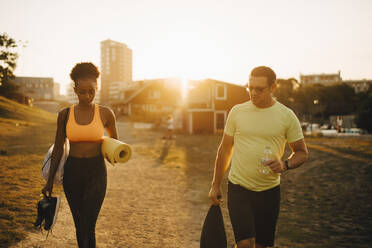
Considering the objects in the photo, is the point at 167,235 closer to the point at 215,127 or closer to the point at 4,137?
the point at 4,137

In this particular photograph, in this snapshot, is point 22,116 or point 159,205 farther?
point 22,116

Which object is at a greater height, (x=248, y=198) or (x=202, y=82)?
(x=202, y=82)

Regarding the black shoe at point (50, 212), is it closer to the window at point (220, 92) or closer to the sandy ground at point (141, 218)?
the sandy ground at point (141, 218)

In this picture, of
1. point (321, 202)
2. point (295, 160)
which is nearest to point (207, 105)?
point (321, 202)

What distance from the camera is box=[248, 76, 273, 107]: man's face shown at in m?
2.87

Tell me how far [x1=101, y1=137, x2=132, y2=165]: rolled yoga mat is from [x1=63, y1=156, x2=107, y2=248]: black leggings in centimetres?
17

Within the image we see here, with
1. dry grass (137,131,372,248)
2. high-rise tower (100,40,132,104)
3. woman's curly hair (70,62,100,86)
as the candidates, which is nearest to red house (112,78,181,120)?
dry grass (137,131,372,248)

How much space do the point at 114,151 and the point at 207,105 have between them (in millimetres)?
29814

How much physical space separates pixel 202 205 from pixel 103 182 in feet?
13.9

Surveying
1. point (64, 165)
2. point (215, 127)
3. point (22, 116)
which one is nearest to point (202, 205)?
point (64, 165)

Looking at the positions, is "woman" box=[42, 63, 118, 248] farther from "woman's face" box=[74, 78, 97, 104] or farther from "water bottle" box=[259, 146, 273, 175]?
"water bottle" box=[259, 146, 273, 175]

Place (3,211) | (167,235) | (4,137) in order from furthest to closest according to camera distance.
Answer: (4,137) < (3,211) < (167,235)

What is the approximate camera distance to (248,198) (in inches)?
114

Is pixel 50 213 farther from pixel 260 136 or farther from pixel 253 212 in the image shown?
pixel 260 136
